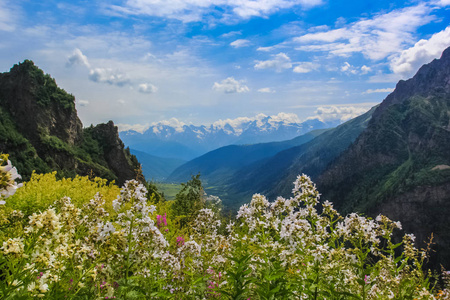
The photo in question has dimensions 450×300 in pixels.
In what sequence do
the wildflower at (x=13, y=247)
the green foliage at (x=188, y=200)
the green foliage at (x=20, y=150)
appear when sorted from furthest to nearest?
the green foliage at (x=20, y=150), the green foliage at (x=188, y=200), the wildflower at (x=13, y=247)

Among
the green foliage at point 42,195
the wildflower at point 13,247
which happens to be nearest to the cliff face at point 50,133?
the green foliage at point 42,195

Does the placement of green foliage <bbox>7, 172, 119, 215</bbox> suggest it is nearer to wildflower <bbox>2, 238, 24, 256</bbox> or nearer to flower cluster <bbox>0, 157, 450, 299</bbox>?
flower cluster <bbox>0, 157, 450, 299</bbox>

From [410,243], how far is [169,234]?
7011 mm

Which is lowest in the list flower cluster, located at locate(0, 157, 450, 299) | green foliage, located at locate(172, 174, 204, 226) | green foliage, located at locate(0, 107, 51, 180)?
green foliage, located at locate(172, 174, 204, 226)

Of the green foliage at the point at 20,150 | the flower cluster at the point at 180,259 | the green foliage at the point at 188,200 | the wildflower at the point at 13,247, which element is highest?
the green foliage at the point at 20,150

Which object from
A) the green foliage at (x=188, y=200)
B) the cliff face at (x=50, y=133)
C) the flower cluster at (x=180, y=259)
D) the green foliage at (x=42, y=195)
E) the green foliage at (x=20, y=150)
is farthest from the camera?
the cliff face at (x=50, y=133)

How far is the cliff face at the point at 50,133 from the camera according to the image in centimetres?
7300

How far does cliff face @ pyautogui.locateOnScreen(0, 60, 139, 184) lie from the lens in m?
73.0

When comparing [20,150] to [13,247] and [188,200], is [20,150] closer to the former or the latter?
[188,200]

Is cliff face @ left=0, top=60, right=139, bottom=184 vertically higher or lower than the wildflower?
higher

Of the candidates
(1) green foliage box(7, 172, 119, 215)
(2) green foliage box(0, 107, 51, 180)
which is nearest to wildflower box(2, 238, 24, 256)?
(1) green foliage box(7, 172, 119, 215)

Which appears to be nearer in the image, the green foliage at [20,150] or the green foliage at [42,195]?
the green foliage at [42,195]

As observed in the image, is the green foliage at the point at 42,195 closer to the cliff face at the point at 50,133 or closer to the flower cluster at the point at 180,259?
the flower cluster at the point at 180,259

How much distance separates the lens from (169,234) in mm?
9711
